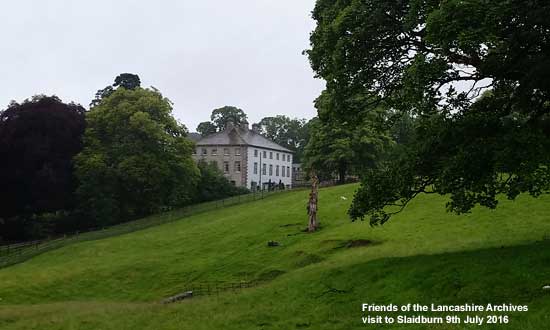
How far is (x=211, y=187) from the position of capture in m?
84.9

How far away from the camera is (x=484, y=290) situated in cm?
1669

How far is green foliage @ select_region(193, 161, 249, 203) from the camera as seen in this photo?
83.2 meters

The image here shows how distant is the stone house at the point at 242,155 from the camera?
349ft

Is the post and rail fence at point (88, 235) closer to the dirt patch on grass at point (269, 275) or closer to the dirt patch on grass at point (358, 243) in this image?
the dirt patch on grass at point (269, 275)

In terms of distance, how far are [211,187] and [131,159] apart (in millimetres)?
25912

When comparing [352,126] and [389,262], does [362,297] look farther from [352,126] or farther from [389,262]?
[352,126]

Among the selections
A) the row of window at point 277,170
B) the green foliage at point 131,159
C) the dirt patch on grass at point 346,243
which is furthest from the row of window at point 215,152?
the dirt patch on grass at point 346,243

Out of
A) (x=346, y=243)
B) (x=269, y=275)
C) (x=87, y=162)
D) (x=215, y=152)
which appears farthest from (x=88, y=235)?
(x=215, y=152)

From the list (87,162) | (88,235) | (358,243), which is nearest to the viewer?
(358,243)

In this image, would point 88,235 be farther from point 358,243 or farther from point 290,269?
point 358,243

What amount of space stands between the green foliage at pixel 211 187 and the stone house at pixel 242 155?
16.1m

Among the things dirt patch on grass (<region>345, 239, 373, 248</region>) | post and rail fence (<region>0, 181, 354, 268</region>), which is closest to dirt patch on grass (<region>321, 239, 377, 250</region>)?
dirt patch on grass (<region>345, 239, 373, 248</region>)

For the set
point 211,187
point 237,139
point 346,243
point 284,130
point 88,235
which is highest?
point 284,130

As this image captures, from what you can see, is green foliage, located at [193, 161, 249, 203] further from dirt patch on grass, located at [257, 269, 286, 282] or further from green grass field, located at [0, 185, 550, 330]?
dirt patch on grass, located at [257, 269, 286, 282]
